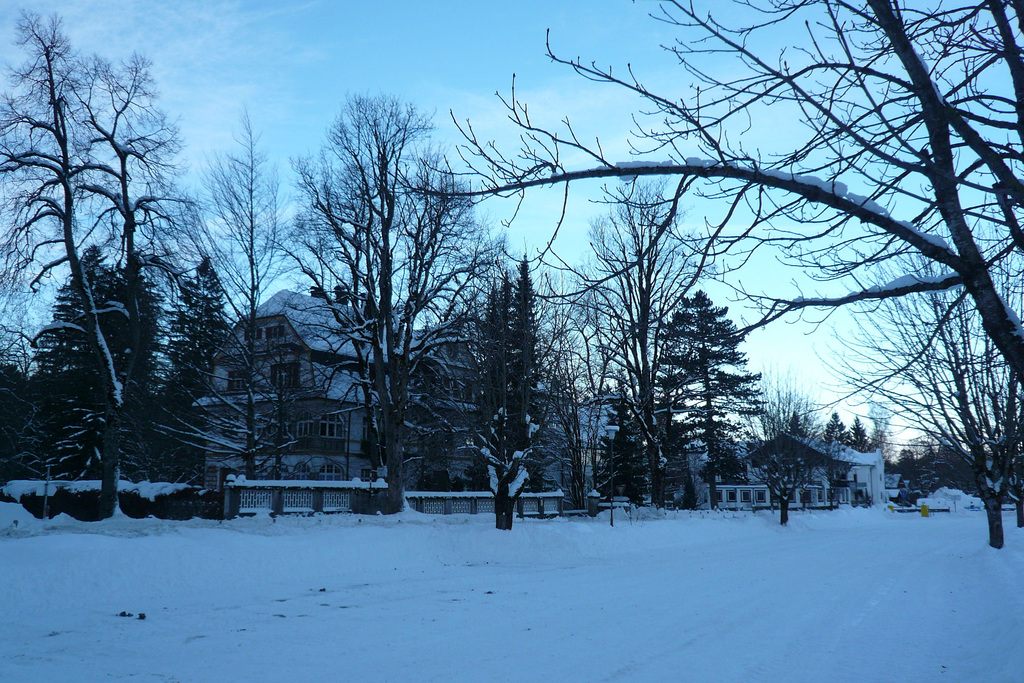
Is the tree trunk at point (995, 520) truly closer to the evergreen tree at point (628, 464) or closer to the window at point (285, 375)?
the evergreen tree at point (628, 464)

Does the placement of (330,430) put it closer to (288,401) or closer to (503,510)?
(288,401)

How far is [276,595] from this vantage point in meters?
12.9

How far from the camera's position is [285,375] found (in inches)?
1438

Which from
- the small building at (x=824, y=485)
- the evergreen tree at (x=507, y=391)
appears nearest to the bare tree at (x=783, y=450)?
the small building at (x=824, y=485)

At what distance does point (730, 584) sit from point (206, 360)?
3043 centimetres

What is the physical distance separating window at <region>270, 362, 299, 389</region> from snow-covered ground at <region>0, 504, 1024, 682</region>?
12.1 metres

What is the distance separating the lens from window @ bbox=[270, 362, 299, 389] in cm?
3226

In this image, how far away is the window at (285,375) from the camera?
106 ft

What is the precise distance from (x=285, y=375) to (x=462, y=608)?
91.0 feet

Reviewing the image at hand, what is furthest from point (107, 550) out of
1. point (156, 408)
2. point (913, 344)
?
point (156, 408)

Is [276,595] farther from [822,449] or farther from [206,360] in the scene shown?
[822,449]

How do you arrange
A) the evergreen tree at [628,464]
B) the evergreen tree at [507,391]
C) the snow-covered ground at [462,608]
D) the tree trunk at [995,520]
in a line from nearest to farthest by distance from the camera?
the snow-covered ground at [462,608], the tree trunk at [995,520], the evergreen tree at [507,391], the evergreen tree at [628,464]

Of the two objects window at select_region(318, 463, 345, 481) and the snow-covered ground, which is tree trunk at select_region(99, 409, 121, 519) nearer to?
the snow-covered ground

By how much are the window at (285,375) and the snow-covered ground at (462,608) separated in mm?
12062
